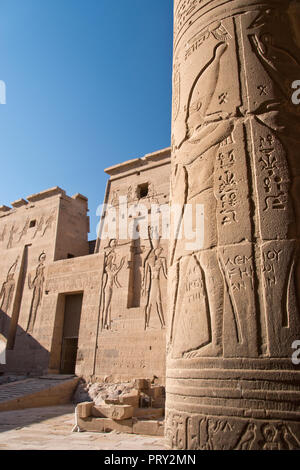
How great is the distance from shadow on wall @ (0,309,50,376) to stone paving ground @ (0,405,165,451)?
5.21 meters

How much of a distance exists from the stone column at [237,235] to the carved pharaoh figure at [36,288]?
33.5 feet

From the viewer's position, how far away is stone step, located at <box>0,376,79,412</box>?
8.34m

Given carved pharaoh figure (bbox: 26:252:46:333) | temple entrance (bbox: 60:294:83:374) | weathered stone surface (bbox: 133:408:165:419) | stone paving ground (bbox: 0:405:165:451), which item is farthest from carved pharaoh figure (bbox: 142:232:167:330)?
carved pharaoh figure (bbox: 26:252:46:333)

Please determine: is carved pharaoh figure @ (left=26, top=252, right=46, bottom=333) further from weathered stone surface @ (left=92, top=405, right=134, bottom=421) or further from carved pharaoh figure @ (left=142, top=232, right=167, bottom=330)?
weathered stone surface @ (left=92, top=405, right=134, bottom=421)

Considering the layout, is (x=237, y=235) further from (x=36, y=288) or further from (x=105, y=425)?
(x=36, y=288)

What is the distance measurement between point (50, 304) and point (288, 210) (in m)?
10.5

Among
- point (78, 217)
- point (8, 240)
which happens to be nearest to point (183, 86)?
point (78, 217)

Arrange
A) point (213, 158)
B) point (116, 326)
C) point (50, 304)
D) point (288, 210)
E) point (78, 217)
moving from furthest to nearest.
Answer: point (78, 217), point (50, 304), point (116, 326), point (213, 158), point (288, 210)

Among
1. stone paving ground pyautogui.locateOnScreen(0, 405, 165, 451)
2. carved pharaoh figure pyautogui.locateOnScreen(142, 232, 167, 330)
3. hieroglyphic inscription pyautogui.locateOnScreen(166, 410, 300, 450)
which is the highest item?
carved pharaoh figure pyautogui.locateOnScreen(142, 232, 167, 330)

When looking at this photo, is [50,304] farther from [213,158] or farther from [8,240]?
[213,158]

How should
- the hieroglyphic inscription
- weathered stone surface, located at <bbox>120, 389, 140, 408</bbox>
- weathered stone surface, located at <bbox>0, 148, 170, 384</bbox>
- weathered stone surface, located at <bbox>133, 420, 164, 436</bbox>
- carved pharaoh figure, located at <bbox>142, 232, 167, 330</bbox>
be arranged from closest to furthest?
the hieroglyphic inscription
weathered stone surface, located at <bbox>133, 420, 164, 436</bbox>
weathered stone surface, located at <bbox>120, 389, 140, 408</bbox>
carved pharaoh figure, located at <bbox>142, 232, 167, 330</bbox>
weathered stone surface, located at <bbox>0, 148, 170, 384</bbox>

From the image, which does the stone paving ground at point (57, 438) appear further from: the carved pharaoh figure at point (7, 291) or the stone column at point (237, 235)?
the carved pharaoh figure at point (7, 291)

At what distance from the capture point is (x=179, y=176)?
3.32 m

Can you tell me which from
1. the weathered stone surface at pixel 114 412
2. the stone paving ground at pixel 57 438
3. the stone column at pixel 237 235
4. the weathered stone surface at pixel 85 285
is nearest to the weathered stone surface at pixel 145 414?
the weathered stone surface at pixel 114 412
